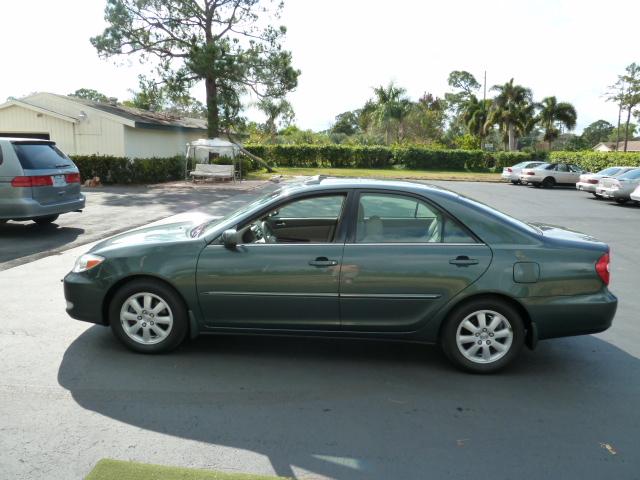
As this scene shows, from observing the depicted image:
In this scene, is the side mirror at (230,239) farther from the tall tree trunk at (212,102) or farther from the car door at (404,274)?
the tall tree trunk at (212,102)

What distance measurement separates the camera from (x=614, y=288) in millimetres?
7219

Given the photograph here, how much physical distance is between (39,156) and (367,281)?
315 inches

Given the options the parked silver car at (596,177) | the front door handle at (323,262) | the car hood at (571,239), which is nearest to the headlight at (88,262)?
the front door handle at (323,262)

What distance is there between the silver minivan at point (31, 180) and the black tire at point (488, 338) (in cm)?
807

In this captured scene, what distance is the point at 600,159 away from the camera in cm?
3566

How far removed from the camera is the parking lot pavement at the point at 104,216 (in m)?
8.95

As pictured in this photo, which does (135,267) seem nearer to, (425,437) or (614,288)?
(425,437)

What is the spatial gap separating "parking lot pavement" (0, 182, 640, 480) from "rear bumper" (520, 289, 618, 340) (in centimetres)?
40

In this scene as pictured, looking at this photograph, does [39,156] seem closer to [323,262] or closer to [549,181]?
[323,262]

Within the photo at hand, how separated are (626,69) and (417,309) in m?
58.3

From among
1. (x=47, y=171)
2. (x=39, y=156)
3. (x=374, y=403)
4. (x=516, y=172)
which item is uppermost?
(x=39, y=156)

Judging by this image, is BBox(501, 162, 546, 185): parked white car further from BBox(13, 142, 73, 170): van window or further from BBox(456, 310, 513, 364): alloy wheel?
BBox(456, 310, 513, 364): alloy wheel

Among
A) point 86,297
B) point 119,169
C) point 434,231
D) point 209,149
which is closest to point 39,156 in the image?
point 86,297

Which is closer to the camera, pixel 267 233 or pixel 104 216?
pixel 267 233
